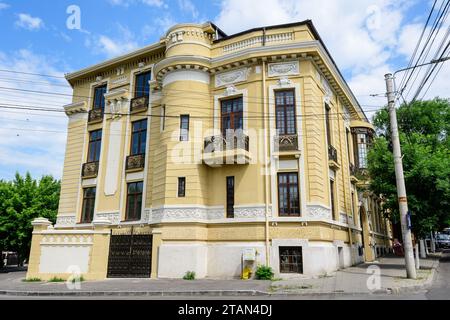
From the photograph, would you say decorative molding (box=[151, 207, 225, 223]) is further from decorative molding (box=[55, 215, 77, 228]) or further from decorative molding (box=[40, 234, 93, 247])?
decorative molding (box=[55, 215, 77, 228])

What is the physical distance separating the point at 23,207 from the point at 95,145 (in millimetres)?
8049

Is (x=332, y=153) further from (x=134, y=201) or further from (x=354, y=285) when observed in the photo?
(x=134, y=201)

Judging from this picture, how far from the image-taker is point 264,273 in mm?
15312

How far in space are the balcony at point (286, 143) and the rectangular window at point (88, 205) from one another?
40.9 ft

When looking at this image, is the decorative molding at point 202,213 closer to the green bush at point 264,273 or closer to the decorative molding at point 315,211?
the decorative molding at point 315,211

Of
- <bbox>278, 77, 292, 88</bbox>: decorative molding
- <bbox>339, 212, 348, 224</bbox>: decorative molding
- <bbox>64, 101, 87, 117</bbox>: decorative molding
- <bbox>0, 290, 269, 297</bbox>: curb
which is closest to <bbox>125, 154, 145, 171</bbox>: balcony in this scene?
<bbox>64, 101, 87, 117</bbox>: decorative molding

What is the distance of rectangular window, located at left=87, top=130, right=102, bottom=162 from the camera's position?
77.0ft

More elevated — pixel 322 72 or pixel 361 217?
pixel 322 72

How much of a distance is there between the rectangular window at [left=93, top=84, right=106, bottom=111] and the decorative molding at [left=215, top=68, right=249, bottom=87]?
9.42 m

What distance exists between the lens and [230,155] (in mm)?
16906

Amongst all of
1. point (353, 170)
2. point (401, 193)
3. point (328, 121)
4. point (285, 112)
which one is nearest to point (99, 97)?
point (285, 112)

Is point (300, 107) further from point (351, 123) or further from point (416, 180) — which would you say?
point (351, 123)
